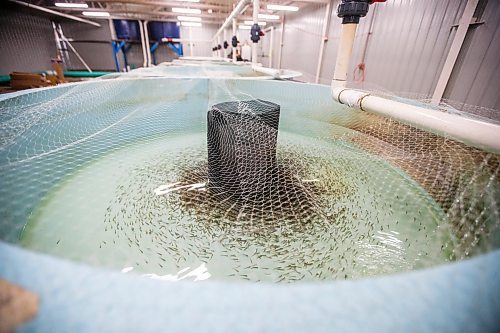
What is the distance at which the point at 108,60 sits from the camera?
37.3ft

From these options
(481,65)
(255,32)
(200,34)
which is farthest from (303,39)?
(200,34)

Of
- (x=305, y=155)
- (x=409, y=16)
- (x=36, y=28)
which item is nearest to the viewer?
(x=305, y=155)

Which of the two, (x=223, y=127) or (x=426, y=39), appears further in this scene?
(x=426, y=39)

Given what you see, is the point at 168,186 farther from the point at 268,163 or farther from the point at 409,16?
the point at 409,16

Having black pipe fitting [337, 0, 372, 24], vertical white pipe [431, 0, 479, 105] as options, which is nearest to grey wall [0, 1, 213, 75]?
vertical white pipe [431, 0, 479, 105]

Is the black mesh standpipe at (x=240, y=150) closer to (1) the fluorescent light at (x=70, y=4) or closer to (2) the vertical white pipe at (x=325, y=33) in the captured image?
(2) the vertical white pipe at (x=325, y=33)

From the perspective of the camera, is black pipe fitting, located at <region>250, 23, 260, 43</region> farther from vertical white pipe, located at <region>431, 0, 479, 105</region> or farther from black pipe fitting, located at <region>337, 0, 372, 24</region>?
vertical white pipe, located at <region>431, 0, 479, 105</region>

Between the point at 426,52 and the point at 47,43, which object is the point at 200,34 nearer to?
the point at 47,43

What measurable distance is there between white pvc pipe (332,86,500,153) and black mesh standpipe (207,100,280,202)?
0.50m

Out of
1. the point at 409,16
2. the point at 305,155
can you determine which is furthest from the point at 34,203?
the point at 409,16

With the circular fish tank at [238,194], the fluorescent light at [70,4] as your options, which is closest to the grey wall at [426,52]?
the circular fish tank at [238,194]

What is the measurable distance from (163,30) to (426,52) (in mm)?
10462

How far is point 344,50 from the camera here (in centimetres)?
138

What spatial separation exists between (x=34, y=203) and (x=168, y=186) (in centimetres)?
64
